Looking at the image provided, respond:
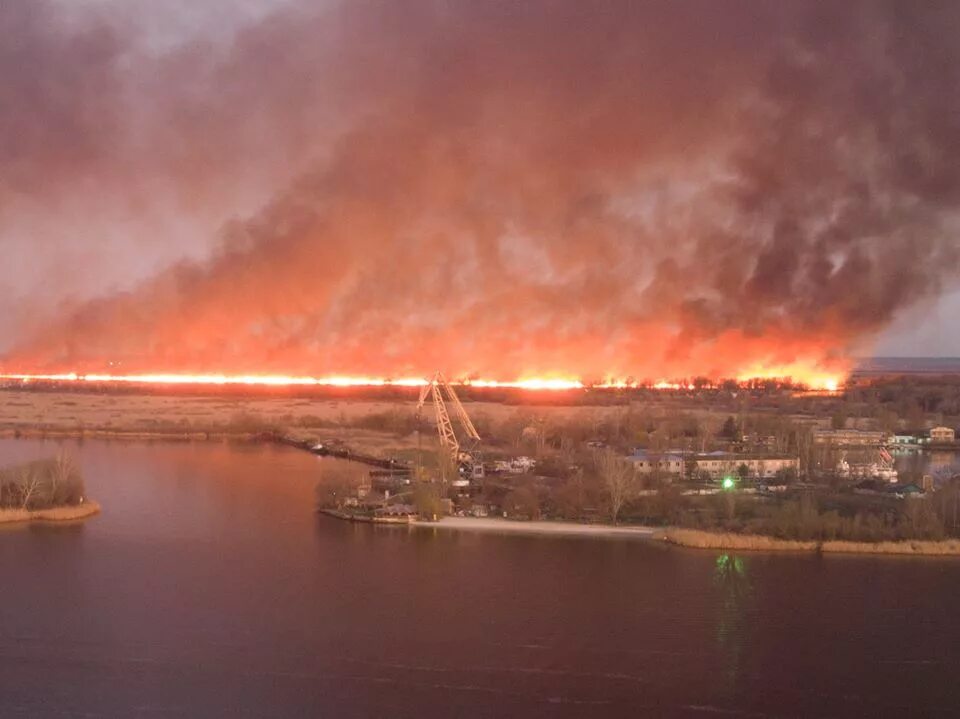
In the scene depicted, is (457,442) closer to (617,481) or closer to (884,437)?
(617,481)

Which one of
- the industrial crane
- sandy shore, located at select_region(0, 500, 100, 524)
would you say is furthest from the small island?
the industrial crane

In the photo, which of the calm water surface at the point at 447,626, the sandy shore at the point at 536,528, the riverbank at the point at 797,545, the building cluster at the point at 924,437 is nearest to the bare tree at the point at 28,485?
the calm water surface at the point at 447,626

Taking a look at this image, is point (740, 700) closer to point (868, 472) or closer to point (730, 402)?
point (868, 472)

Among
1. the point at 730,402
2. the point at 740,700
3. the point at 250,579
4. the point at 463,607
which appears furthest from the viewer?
the point at 730,402

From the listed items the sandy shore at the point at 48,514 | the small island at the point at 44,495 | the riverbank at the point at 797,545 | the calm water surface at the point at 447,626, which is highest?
the small island at the point at 44,495

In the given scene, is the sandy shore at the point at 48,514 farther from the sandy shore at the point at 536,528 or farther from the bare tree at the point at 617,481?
the bare tree at the point at 617,481

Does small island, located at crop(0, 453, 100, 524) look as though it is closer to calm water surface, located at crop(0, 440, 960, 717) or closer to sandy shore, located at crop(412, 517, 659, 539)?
calm water surface, located at crop(0, 440, 960, 717)

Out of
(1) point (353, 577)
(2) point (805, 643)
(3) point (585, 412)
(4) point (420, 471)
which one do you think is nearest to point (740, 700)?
(2) point (805, 643)
